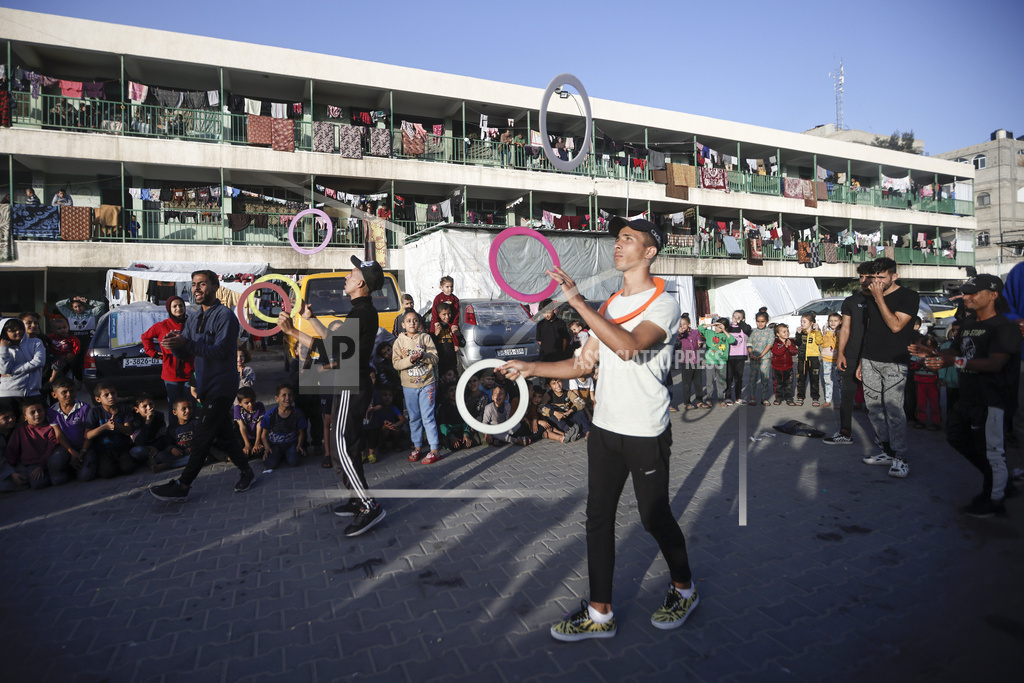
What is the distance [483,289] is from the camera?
16984 millimetres

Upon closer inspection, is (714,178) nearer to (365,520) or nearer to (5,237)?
(365,520)

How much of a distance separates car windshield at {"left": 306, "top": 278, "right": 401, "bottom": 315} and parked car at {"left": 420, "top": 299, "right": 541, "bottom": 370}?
2.57 ft

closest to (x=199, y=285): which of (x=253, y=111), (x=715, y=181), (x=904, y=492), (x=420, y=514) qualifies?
(x=420, y=514)

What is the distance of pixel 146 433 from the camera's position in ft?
21.5

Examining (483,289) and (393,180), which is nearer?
(483,289)

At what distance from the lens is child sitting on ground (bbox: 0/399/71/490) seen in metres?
5.77

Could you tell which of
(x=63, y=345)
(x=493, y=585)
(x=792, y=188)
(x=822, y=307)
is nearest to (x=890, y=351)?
(x=493, y=585)

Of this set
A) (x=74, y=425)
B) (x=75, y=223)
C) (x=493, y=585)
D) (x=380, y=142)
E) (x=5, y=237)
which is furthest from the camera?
(x=380, y=142)

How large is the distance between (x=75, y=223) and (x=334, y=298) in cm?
1285

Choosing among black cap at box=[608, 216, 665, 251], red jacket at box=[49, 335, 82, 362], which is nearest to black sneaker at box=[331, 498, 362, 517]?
black cap at box=[608, 216, 665, 251]

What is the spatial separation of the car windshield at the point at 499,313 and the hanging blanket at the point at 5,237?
15.7 metres

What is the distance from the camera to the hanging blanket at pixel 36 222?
1697 centimetres

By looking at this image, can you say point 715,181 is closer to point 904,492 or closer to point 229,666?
point 904,492

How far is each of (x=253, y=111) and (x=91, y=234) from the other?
22.4 ft
